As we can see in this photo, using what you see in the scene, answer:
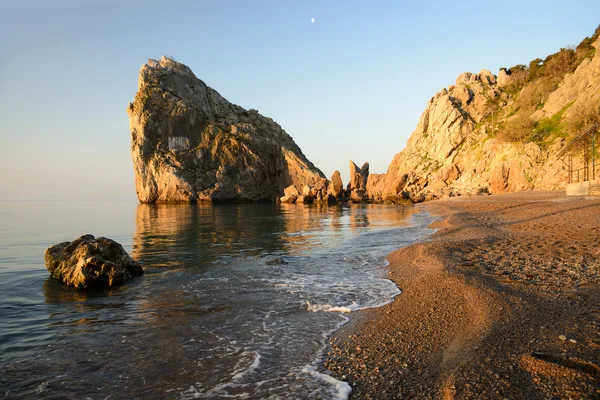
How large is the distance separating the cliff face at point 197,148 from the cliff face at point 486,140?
31630 millimetres

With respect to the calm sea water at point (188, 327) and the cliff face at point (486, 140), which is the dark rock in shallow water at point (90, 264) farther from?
the cliff face at point (486, 140)

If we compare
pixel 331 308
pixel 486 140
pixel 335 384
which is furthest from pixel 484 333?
pixel 486 140

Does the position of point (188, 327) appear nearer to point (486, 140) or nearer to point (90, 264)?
point (90, 264)

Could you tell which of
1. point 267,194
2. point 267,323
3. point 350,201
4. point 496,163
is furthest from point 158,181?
point 267,323

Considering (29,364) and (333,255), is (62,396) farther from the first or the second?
(333,255)

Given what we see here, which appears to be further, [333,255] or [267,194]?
[267,194]

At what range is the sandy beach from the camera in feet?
14.6

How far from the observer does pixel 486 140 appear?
70.2 m

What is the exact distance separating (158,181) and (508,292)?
94484 mm

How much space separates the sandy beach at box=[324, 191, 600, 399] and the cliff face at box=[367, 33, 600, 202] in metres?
43.9

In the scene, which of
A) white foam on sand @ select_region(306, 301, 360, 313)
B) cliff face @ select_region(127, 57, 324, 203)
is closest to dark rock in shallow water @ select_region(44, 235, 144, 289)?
white foam on sand @ select_region(306, 301, 360, 313)

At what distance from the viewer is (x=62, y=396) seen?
504 cm

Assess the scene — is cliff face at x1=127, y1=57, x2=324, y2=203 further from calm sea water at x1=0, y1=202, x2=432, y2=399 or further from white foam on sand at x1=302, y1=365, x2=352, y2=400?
white foam on sand at x1=302, y1=365, x2=352, y2=400

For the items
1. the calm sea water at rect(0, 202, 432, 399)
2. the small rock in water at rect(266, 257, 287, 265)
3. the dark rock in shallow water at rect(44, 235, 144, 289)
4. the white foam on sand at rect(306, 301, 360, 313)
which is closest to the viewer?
the calm sea water at rect(0, 202, 432, 399)
